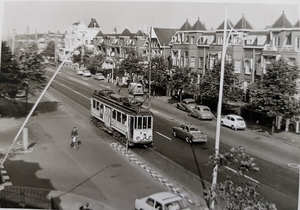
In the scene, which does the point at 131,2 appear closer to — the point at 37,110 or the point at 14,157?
the point at 37,110

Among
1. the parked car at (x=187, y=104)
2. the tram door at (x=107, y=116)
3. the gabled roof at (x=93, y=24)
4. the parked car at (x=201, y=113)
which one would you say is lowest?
the tram door at (x=107, y=116)

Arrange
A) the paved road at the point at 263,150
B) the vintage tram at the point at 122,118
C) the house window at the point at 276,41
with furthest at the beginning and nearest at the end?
1. the house window at the point at 276,41
2. the vintage tram at the point at 122,118
3. the paved road at the point at 263,150

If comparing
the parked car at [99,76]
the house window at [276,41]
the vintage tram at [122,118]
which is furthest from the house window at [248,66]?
the parked car at [99,76]

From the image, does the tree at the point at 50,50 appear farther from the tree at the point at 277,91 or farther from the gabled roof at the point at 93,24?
the tree at the point at 277,91

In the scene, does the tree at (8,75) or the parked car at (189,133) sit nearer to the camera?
the tree at (8,75)

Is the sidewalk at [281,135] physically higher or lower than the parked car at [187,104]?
lower

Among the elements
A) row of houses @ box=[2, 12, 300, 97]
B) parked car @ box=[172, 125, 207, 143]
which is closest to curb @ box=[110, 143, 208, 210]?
parked car @ box=[172, 125, 207, 143]

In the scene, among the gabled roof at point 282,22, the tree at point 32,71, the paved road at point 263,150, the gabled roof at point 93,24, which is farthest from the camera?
the tree at point 32,71

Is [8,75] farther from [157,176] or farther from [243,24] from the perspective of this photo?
[243,24]
